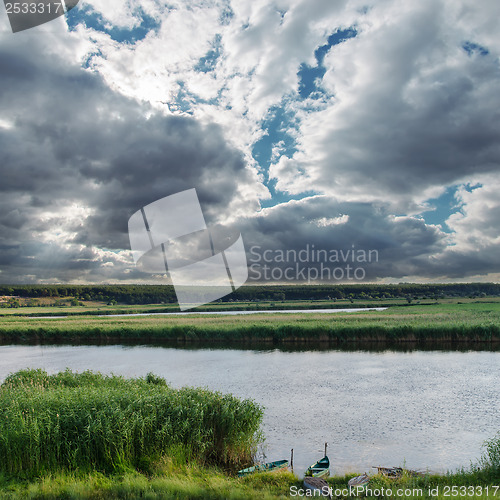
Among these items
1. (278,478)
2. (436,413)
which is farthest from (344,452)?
(436,413)

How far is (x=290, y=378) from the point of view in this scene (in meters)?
29.6

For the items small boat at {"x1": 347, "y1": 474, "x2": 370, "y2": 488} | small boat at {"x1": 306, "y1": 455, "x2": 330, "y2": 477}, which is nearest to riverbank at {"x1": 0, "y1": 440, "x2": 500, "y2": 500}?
small boat at {"x1": 347, "y1": 474, "x2": 370, "y2": 488}

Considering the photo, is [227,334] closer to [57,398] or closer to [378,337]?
[378,337]

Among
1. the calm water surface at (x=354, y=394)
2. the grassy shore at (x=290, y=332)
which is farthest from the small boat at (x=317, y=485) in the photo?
the grassy shore at (x=290, y=332)

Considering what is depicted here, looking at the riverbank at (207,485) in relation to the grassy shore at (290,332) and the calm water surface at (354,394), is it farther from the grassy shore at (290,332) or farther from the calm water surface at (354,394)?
the grassy shore at (290,332)

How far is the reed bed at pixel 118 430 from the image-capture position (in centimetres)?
1241

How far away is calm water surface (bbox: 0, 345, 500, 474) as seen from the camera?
1593cm

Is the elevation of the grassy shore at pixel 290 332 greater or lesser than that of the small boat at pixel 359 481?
greater

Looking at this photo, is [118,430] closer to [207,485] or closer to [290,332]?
[207,485]

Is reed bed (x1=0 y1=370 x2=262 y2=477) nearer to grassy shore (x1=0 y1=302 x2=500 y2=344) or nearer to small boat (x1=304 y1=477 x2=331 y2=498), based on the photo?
small boat (x1=304 y1=477 x2=331 y2=498)

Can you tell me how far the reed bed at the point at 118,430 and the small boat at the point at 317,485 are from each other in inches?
148

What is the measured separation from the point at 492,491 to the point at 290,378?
1981cm

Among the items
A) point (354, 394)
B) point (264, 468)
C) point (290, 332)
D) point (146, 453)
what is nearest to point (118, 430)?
point (146, 453)

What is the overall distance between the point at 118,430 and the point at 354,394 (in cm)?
1584
